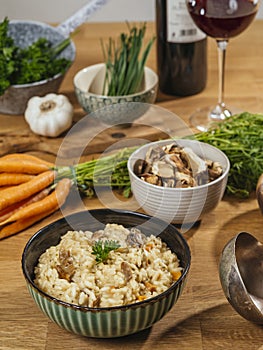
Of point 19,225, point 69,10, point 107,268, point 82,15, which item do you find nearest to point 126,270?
point 107,268

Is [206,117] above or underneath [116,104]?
underneath

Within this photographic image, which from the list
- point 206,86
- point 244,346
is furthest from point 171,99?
point 244,346

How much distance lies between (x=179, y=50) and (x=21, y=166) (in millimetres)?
702

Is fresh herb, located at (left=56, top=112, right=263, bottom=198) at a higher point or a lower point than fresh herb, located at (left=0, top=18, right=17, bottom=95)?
lower

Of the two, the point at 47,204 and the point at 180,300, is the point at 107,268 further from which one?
the point at 47,204

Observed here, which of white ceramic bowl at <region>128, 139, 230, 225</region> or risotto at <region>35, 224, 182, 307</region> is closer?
risotto at <region>35, 224, 182, 307</region>

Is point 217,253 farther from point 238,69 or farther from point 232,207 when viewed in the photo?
point 238,69

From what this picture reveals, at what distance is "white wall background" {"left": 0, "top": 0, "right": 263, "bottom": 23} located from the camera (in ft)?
11.0

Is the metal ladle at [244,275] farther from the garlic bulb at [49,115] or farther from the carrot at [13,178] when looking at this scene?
the garlic bulb at [49,115]

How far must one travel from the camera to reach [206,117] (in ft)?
6.68

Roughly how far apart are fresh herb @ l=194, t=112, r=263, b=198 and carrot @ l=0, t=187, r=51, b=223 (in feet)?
1.37

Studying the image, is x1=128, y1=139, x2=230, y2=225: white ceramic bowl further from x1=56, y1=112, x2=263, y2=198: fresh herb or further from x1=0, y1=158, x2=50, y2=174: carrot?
x1=0, y1=158, x2=50, y2=174: carrot

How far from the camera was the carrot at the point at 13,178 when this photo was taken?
164 centimetres

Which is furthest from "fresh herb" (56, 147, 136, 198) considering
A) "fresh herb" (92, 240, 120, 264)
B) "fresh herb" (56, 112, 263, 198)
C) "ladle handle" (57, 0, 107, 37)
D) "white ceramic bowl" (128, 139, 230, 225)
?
"ladle handle" (57, 0, 107, 37)
